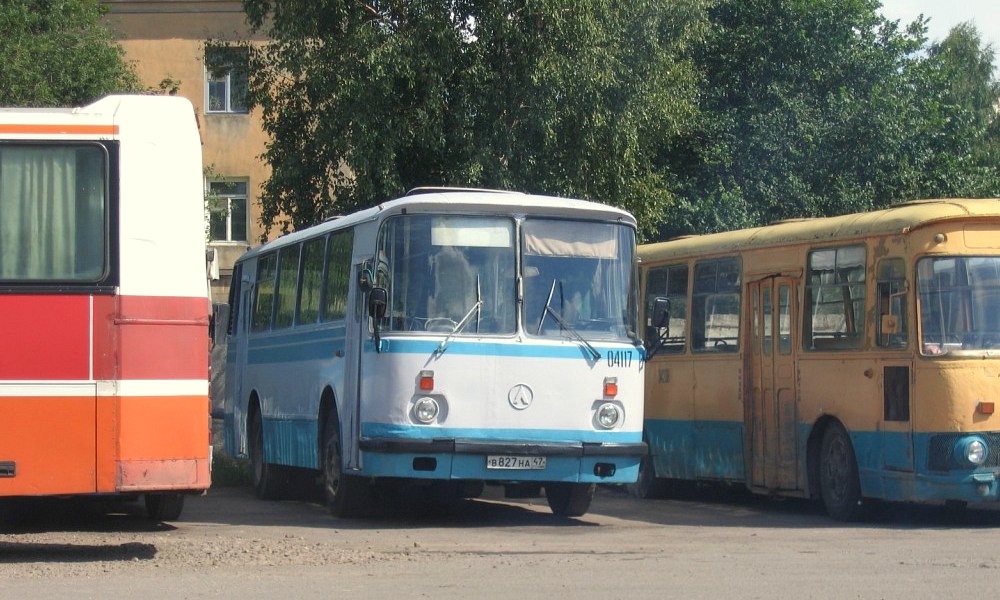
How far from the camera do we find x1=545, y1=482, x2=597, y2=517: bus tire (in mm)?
14984

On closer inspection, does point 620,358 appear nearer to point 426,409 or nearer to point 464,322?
point 464,322

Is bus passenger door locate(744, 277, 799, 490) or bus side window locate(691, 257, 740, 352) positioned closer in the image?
bus passenger door locate(744, 277, 799, 490)

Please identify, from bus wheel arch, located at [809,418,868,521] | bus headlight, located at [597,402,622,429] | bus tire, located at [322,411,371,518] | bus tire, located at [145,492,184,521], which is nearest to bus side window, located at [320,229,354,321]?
bus tire, located at [322,411,371,518]

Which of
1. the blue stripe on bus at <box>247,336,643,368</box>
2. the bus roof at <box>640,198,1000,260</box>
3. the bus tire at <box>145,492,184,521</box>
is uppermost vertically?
the bus roof at <box>640,198,1000,260</box>

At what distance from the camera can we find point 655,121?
24344 mm

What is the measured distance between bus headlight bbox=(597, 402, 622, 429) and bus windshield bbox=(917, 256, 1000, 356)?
270 centimetres

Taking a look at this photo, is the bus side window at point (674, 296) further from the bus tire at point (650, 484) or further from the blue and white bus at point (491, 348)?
the blue and white bus at point (491, 348)

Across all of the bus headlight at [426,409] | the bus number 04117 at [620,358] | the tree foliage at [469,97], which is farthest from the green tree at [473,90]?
the bus headlight at [426,409]

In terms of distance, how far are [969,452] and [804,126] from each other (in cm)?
1922

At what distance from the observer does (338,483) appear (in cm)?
1509

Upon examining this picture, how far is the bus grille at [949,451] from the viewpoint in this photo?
538 inches

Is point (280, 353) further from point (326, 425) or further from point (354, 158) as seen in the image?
point (354, 158)

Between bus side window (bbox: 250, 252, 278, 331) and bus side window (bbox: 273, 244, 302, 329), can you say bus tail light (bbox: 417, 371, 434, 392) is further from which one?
bus side window (bbox: 250, 252, 278, 331)

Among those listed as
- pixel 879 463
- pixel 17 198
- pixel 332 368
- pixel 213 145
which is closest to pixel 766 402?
pixel 879 463
